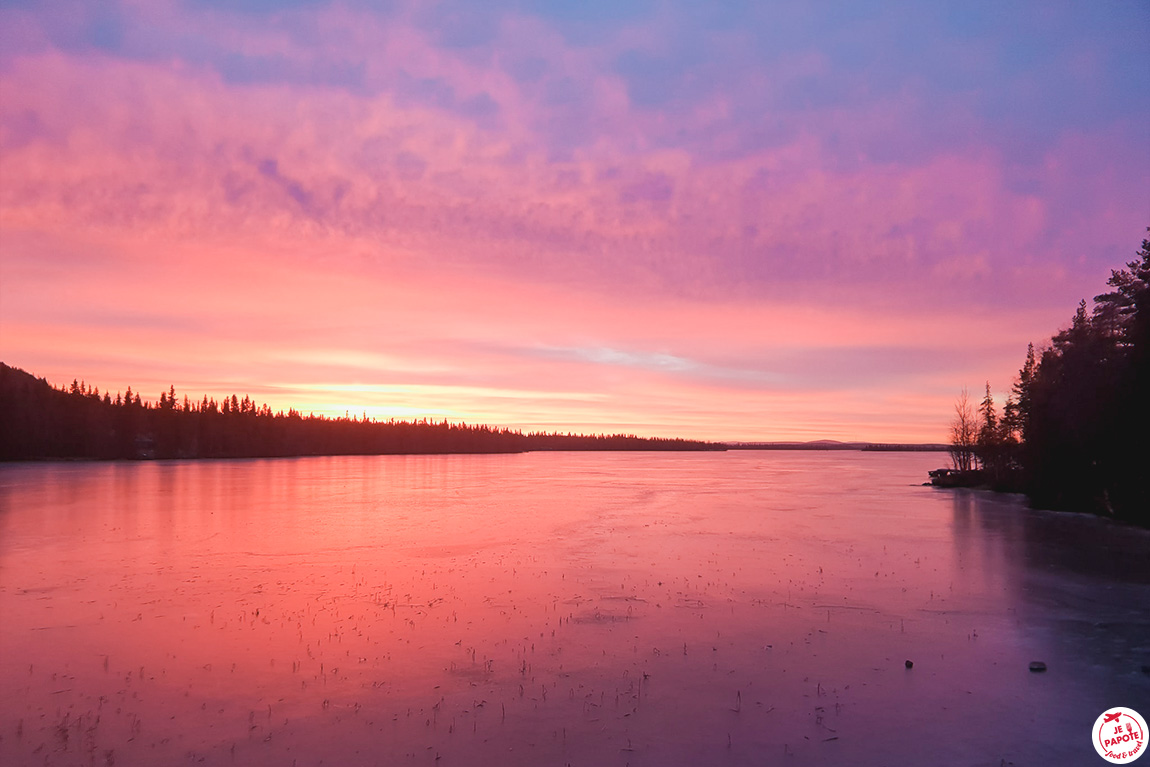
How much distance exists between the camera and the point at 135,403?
506ft

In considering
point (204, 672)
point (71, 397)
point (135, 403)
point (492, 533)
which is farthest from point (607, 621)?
point (135, 403)

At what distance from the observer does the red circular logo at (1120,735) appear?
906cm

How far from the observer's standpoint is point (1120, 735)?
9.52m

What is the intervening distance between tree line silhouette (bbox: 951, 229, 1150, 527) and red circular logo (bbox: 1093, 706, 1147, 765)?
1003 inches

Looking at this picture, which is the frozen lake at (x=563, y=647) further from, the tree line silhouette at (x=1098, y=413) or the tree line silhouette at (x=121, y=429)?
the tree line silhouette at (x=121, y=429)

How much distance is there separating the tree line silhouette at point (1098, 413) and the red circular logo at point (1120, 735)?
25485 millimetres

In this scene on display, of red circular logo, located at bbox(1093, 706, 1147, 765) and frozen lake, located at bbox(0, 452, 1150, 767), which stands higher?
red circular logo, located at bbox(1093, 706, 1147, 765)

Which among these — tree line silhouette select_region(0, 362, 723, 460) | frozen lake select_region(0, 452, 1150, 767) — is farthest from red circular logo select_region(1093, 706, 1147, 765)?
tree line silhouette select_region(0, 362, 723, 460)

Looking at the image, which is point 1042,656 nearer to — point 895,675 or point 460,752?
point 895,675

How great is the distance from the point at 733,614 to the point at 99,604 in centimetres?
1600

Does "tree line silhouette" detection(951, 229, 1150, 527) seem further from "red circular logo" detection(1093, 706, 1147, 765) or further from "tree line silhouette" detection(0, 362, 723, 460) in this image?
"tree line silhouette" detection(0, 362, 723, 460)

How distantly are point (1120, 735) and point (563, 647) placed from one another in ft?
29.6

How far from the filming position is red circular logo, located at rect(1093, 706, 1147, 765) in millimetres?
9062

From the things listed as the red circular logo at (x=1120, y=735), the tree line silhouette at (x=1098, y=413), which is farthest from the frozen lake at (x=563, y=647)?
the tree line silhouette at (x=1098, y=413)
